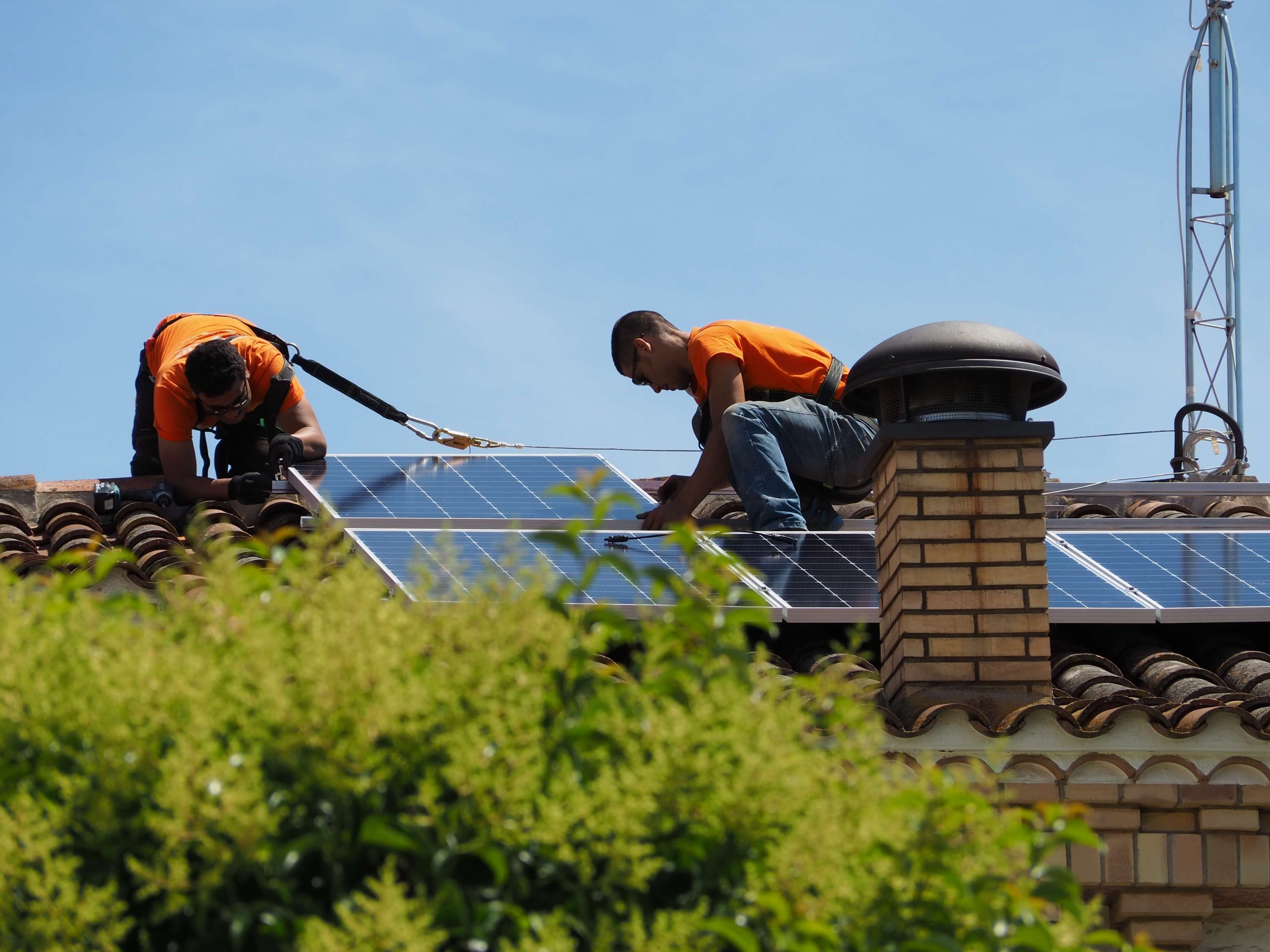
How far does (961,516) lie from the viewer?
22.3 ft

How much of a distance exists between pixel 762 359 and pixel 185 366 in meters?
3.34

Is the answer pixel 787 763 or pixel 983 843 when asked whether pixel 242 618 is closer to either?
pixel 787 763

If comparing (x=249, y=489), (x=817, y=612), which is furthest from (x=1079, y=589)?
(x=249, y=489)

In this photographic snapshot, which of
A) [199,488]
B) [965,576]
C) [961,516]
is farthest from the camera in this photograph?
[199,488]

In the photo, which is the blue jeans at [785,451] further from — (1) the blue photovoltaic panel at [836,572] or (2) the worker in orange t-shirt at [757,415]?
(1) the blue photovoltaic panel at [836,572]

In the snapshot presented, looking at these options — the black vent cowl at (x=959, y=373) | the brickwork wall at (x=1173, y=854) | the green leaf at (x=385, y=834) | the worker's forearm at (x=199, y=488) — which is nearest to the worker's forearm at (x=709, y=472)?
the black vent cowl at (x=959, y=373)

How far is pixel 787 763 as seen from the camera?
103 inches

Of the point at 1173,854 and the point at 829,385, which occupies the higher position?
the point at 829,385

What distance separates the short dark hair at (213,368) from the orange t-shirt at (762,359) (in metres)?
2.60

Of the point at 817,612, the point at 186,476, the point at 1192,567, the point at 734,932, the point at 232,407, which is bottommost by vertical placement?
the point at 734,932

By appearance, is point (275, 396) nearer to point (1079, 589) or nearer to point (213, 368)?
point (213, 368)

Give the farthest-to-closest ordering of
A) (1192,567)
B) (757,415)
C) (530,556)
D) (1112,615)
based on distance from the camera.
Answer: (757,415)
(1192,567)
(530,556)
(1112,615)

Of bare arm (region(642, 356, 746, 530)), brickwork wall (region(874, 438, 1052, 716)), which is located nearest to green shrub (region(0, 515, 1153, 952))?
brickwork wall (region(874, 438, 1052, 716))

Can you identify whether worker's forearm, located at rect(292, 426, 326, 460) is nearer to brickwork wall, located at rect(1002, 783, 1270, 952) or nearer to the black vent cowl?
the black vent cowl
